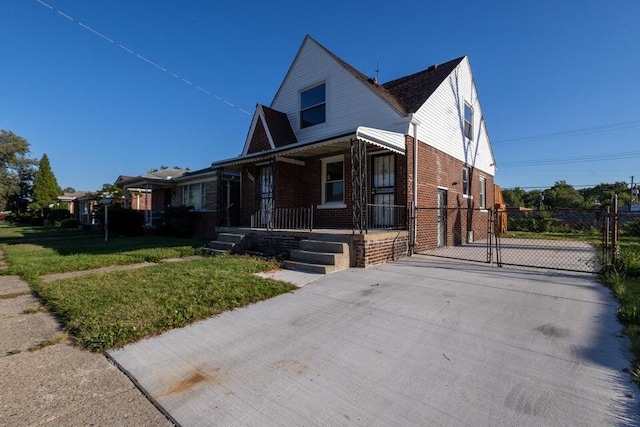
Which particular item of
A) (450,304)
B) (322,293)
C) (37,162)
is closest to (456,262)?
(450,304)

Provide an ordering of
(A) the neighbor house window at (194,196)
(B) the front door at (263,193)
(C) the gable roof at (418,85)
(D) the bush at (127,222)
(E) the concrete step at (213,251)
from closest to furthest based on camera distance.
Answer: (E) the concrete step at (213,251)
(C) the gable roof at (418,85)
(B) the front door at (263,193)
(A) the neighbor house window at (194,196)
(D) the bush at (127,222)

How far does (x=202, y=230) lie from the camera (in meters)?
16.2

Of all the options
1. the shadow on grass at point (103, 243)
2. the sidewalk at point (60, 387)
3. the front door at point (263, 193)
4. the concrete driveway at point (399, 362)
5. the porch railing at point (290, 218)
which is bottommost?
the sidewalk at point (60, 387)

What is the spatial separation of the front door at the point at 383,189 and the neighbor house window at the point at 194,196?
10.1 metres

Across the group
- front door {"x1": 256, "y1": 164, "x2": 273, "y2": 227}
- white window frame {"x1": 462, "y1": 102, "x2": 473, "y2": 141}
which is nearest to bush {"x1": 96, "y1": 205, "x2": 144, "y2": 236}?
front door {"x1": 256, "y1": 164, "x2": 273, "y2": 227}

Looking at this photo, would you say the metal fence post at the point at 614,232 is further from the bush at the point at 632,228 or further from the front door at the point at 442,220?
the bush at the point at 632,228

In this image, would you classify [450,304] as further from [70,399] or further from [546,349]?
[70,399]

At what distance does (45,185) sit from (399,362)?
61.8m

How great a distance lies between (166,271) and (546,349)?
6.74 metres

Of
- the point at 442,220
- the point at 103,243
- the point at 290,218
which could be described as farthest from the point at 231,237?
the point at 442,220

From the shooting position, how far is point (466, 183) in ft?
45.3

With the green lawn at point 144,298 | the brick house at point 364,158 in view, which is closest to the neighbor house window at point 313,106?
the brick house at point 364,158

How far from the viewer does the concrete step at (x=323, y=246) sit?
750cm

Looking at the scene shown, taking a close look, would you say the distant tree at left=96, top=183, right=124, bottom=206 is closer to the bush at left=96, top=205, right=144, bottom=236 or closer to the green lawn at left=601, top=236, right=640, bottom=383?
the bush at left=96, top=205, right=144, bottom=236
